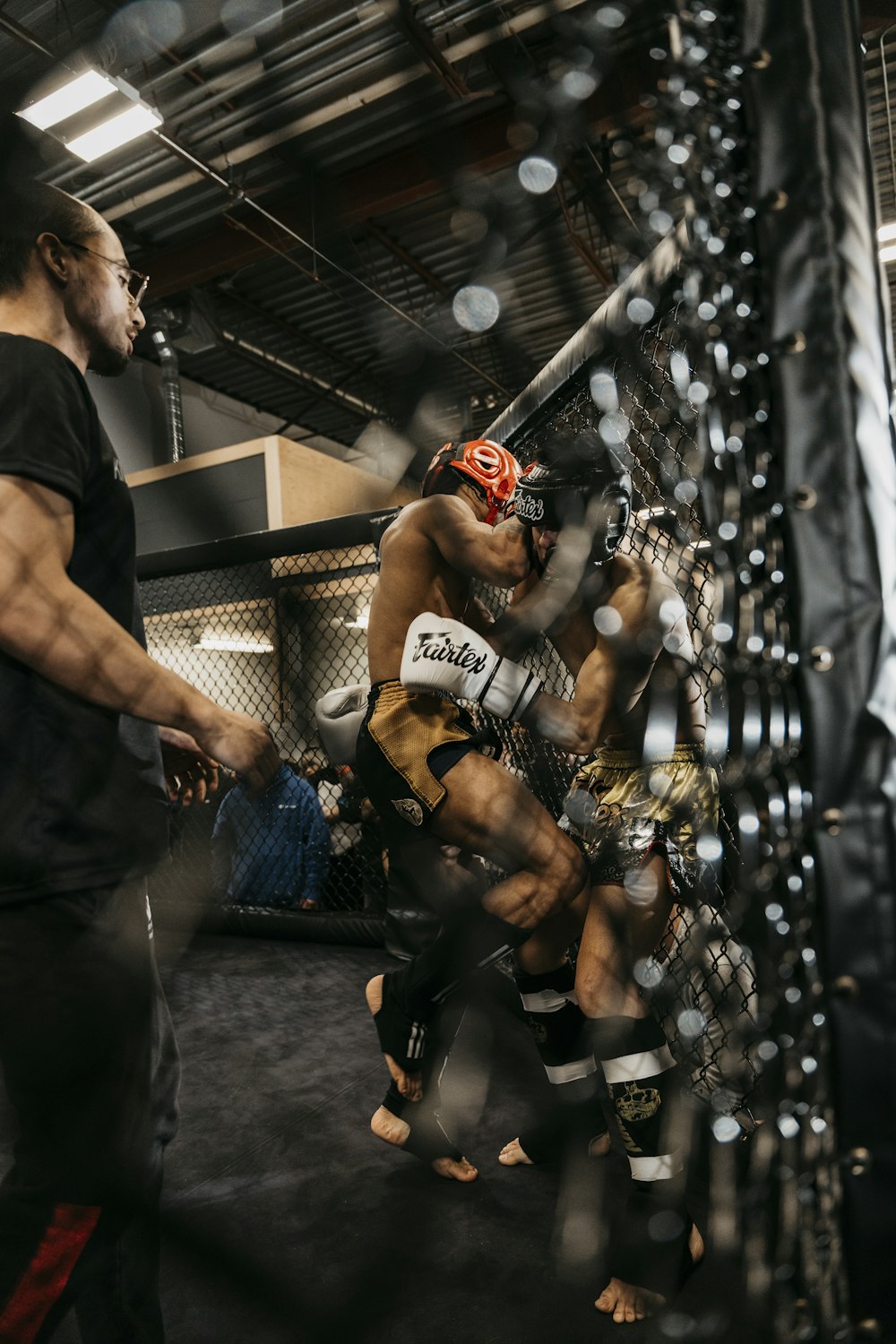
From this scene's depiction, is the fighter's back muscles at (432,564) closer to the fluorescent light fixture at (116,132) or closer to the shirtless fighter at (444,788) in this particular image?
the shirtless fighter at (444,788)

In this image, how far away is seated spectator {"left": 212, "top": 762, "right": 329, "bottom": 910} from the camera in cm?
313

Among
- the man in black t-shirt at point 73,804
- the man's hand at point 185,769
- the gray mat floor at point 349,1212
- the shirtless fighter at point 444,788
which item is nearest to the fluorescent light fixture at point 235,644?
the gray mat floor at point 349,1212

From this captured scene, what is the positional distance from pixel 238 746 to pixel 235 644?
3603mm

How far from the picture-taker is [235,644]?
13.8 ft

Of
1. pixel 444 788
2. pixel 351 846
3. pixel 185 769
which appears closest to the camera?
pixel 185 769

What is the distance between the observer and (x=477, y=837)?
5.44 ft

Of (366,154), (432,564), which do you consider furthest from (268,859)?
(366,154)

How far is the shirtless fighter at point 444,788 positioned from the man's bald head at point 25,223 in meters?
0.95

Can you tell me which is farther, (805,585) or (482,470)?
(482,470)

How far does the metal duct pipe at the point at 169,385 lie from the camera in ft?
19.7

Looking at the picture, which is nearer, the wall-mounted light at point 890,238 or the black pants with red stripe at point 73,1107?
the black pants with red stripe at point 73,1107

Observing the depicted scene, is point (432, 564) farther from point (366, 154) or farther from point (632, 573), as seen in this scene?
point (366, 154)

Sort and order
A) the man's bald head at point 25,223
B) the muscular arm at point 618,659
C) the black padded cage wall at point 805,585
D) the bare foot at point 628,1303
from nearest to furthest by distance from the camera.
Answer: the black padded cage wall at point 805,585, the man's bald head at point 25,223, the bare foot at point 628,1303, the muscular arm at point 618,659

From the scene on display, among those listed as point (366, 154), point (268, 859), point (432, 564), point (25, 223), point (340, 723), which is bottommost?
point (268, 859)
